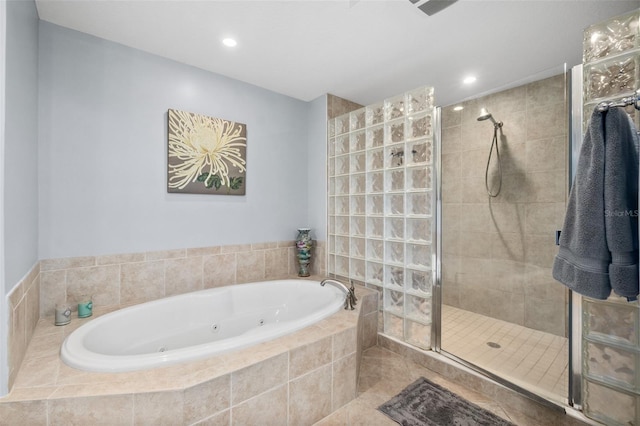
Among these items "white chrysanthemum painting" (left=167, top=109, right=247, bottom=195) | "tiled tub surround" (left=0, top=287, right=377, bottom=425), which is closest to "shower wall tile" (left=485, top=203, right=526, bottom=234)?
"tiled tub surround" (left=0, top=287, right=377, bottom=425)

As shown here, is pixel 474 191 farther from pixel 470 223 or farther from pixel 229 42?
pixel 229 42

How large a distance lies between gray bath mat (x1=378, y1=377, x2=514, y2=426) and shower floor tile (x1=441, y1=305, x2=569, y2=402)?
32cm

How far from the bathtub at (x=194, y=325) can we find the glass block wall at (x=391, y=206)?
1.55 ft

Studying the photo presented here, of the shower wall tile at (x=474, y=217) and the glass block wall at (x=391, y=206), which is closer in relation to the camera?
the glass block wall at (x=391, y=206)

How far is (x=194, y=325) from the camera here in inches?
81.1

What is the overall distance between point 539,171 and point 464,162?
557mm

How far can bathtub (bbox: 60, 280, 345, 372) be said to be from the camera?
1236mm

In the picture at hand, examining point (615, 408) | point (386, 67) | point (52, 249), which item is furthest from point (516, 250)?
point (52, 249)

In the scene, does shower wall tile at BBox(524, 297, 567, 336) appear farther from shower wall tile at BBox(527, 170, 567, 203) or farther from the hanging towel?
the hanging towel

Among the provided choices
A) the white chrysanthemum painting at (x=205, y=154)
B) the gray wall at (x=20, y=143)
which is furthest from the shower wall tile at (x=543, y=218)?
the gray wall at (x=20, y=143)

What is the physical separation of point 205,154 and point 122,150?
1.90 ft

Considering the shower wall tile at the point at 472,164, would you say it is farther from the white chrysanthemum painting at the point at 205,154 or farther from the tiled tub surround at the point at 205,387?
the white chrysanthemum painting at the point at 205,154

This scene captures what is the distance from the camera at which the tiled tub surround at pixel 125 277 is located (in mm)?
1298

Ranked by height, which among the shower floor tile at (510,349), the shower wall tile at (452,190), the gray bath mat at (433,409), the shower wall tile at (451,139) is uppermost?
the shower wall tile at (451,139)
